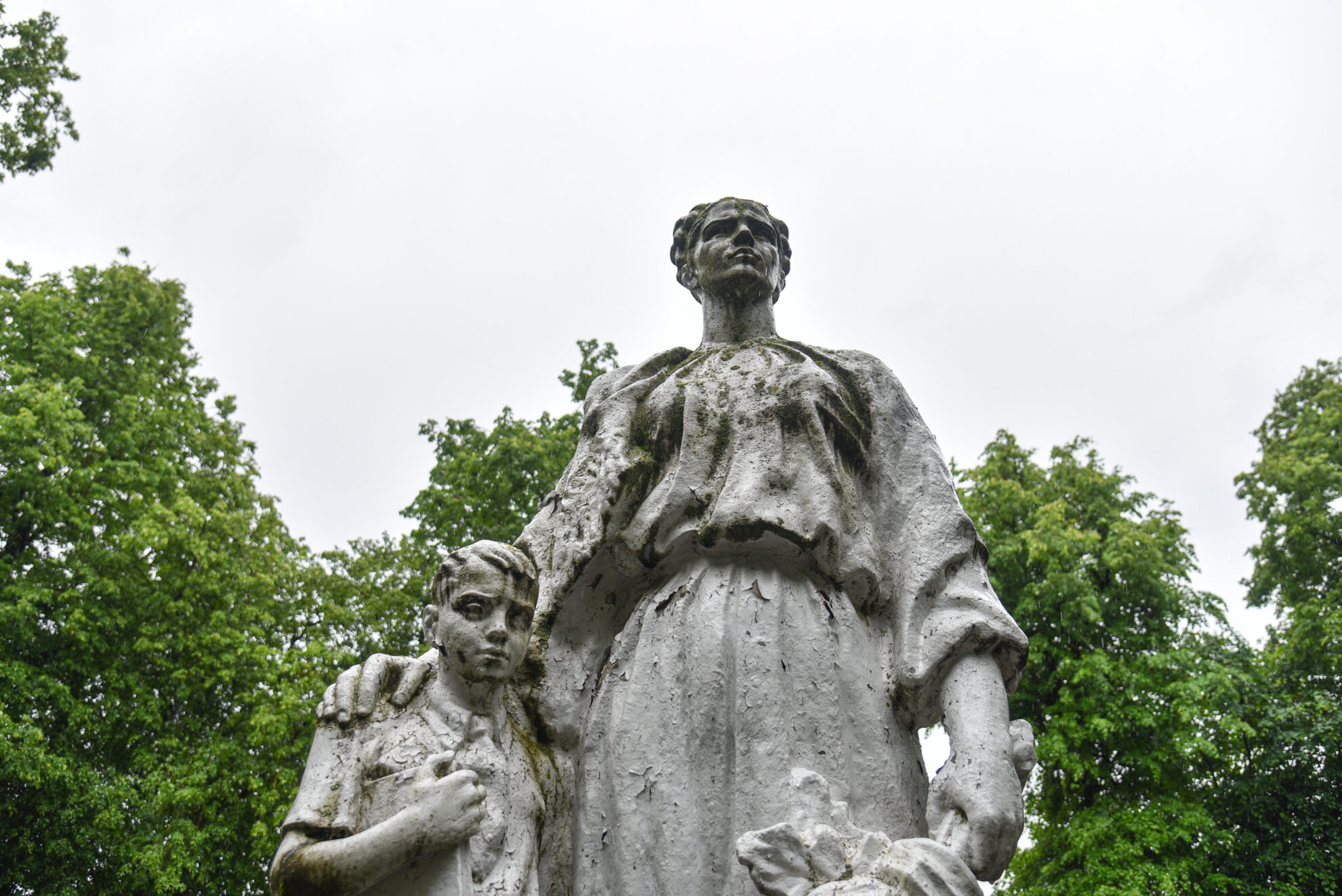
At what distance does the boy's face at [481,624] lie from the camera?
3293 millimetres

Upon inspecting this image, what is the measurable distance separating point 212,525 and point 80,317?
4634mm

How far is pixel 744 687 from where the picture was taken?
132 inches

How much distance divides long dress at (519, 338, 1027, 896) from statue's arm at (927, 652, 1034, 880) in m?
0.10

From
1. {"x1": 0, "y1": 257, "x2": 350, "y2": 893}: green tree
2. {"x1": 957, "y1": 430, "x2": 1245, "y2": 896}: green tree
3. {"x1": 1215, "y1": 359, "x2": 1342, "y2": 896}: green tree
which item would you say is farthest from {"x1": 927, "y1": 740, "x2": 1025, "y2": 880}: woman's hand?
{"x1": 1215, "y1": 359, "x2": 1342, "y2": 896}: green tree

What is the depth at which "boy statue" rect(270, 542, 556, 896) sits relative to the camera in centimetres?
287

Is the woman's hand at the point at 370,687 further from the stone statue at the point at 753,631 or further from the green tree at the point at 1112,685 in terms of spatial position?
the green tree at the point at 1112,685

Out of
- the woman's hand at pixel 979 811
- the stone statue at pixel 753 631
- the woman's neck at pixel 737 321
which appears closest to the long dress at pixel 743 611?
the stone statue at pixel 753 631

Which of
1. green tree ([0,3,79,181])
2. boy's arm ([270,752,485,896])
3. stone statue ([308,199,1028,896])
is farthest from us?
green tree ([0,3,79,181])

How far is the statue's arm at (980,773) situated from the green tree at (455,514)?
14262 mm

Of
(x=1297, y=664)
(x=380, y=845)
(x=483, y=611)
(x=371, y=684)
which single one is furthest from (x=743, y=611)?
(x=1297, y=664)

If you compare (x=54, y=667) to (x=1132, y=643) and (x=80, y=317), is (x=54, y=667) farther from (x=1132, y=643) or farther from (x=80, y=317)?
(x=1132, y=643)

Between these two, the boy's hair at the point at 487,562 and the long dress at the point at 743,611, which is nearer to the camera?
the long dress at the point at 743,611

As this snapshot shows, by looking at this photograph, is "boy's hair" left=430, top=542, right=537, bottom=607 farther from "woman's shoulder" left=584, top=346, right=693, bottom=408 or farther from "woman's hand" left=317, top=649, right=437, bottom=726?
"woman's shoulder" left=584, top=346, right=693, bottom=408

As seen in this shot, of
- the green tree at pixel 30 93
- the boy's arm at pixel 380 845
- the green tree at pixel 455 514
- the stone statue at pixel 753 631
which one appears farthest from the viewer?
the green tree at pixel 455 514
